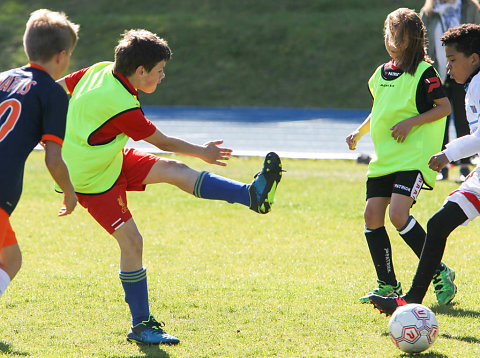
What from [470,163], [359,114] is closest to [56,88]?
[470,163]

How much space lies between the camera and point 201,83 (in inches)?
853

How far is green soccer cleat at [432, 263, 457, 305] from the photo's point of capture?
495 centimetres

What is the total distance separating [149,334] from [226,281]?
1.51 meters

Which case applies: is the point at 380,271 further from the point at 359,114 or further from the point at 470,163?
the point at 359,114

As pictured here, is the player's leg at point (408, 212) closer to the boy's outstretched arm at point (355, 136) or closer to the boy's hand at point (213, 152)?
the boy's outstretched arm at point (355, 136)

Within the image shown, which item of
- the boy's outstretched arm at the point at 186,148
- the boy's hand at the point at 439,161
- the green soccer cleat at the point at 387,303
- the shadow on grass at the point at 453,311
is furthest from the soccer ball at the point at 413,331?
the boy's outstretched arm at the point at 186,148

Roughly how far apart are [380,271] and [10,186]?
2.63 meters

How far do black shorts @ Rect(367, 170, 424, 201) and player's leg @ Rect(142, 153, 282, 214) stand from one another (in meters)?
0.88

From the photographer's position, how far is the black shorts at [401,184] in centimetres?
481

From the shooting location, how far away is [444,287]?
A: 496 cm

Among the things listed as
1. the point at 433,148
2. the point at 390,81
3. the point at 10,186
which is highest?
the point at 390,81

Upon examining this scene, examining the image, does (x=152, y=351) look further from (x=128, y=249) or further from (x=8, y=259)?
(x=8, y=259)

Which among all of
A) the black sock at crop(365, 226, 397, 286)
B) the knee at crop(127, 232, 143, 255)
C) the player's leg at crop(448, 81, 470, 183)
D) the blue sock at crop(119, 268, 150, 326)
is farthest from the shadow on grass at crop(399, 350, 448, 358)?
the player's leg at crop(448, 81, 470, 183)

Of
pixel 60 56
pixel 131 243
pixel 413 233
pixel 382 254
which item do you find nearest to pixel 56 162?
pixel 60 56
